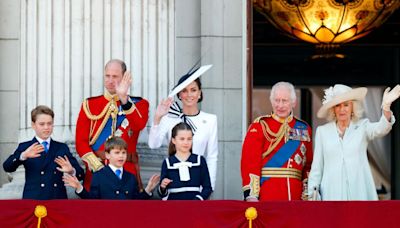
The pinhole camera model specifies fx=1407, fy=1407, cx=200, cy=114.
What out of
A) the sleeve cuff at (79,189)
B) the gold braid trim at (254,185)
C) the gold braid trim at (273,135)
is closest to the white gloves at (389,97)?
the gold braid trim at (273,135)

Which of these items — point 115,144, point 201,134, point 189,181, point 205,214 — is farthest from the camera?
point 201,134

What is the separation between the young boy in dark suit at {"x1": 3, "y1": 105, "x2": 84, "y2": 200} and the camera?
11.5m

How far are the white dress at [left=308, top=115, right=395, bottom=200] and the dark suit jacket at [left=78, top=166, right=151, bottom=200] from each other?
1.48 metres

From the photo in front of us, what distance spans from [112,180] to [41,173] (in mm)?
599

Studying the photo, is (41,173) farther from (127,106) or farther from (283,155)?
(283,155)

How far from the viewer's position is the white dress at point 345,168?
1148 cm

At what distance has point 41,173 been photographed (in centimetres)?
1149

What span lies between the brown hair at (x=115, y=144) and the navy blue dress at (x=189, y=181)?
418 mm

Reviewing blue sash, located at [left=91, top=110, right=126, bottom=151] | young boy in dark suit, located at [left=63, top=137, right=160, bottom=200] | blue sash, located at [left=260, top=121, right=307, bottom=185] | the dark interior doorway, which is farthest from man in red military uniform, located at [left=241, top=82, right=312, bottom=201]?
the dark interior doorway

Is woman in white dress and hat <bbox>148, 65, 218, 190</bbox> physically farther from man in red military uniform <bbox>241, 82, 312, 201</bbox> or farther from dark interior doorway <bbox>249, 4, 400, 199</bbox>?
dark interior doorway <bbox>249, 4, 400, 199</bbox>

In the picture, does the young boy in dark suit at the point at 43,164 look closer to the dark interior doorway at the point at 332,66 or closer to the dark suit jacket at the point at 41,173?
the dark suit jacket at the point at 41,173

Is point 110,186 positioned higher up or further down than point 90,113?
further down

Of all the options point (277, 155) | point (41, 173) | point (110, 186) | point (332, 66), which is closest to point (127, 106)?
point (110, 186)

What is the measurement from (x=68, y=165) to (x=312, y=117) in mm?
11243
